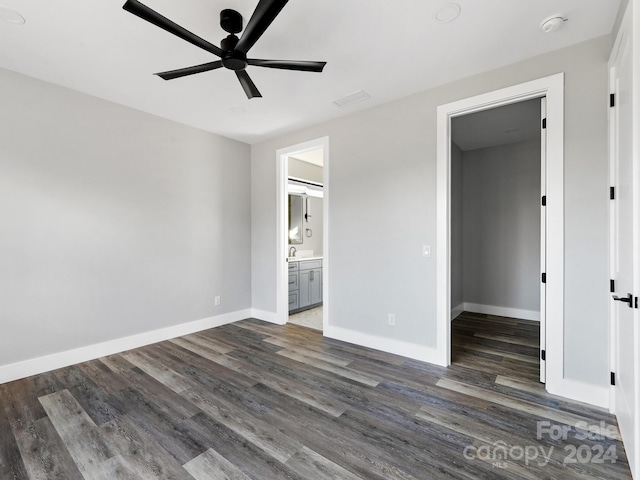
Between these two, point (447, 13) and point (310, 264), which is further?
point (310, 264)

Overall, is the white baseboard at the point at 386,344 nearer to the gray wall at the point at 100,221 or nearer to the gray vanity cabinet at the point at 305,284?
the gray vanity cabinet at the point at 305,284

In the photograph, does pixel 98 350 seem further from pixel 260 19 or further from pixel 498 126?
pixel 498 126

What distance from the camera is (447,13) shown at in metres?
2.01

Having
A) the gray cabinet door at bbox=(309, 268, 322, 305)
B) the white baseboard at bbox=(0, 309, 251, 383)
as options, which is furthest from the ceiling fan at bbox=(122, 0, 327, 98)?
the gray cabinet door at bbox=(309, 268, 322, 305)

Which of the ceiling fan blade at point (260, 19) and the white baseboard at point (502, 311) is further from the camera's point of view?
the white baseboard at point (502, 311)

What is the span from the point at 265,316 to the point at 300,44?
3640 mm

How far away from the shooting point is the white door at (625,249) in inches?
58.1

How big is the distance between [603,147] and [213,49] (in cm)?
286

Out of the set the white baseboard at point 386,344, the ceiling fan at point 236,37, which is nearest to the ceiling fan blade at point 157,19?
the ceiling fan at point 236,37

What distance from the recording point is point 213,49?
195 centimetres

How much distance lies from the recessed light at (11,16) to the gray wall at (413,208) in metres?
2.76

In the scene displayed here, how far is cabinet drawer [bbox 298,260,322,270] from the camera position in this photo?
201 inches

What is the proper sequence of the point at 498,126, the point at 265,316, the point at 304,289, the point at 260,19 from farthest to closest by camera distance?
the point at 304,289 < the point at 265,316 < the point at 498,126 < the point at 260,19

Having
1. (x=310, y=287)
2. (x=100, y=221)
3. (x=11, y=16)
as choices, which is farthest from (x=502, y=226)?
(x=11, y=16)
